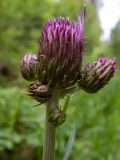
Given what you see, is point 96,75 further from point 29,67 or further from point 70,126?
point 70,126

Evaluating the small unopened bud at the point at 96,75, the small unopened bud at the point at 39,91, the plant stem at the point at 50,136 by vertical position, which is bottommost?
the plant stem at the point at 50,136

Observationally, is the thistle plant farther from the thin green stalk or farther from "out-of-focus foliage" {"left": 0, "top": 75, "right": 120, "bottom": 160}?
"out-of-focus foliage" {"left": 0, "top": 75, "right": 120, "bottom": 160}


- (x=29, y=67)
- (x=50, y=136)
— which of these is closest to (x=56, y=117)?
(x=50, y=136)

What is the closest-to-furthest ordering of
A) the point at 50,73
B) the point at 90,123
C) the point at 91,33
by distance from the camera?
the point at 50,73 < the point at 90,123 < the point at 91,33

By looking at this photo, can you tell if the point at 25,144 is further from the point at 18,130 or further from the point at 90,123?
the point at 90,123

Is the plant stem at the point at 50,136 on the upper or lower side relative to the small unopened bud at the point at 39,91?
lower

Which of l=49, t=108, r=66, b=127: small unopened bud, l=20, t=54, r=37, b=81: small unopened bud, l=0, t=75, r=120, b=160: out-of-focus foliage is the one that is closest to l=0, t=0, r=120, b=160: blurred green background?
l=0, t=75, r=120, b=160: out-of-focus foliage

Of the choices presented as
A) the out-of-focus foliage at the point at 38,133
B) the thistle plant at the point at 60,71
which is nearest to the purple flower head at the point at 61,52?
the thistle plant at the point at 60,71

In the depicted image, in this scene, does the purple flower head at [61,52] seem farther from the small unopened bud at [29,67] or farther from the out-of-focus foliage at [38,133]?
the out-of-focus foliage at [38,133]

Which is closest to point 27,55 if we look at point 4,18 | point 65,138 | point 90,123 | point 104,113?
point 65,138
